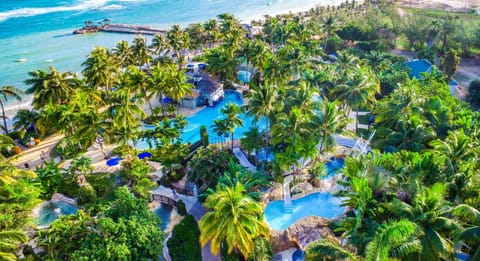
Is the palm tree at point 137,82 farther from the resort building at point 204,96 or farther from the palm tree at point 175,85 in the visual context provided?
the resort building at point 204,96

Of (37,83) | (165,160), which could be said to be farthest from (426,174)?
(37,83)

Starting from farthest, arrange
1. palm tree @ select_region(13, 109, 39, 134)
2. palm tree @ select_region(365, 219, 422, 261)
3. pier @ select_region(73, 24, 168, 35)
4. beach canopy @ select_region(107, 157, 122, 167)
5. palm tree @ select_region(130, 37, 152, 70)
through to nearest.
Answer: pier @ select_region(73, 24, 168, 35), palm tree @ select_region(130, 37, 152, 70), palm tree @ select_region(13, 109, 39, 134), beach canopy @ select_region(107, 157, 122, 167), palm tree @ select_region(365, 219, 422, 261)

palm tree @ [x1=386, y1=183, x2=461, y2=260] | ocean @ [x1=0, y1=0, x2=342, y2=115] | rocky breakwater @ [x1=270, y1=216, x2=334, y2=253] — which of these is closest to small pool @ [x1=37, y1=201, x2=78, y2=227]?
rocky breakwater @ [x1=270, y1=216, x2=334, y2=253]

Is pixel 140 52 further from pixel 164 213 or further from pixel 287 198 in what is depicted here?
pixel 287 198

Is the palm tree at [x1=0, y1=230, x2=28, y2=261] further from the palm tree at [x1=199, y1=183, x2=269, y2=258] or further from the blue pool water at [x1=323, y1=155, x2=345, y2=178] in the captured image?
the blue pool water at [x1=323, y1=155, x2=345, y2=178]

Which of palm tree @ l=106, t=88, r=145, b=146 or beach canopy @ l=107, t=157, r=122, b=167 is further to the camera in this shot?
beach canopy @ l=107, t=157, r=122, b=167

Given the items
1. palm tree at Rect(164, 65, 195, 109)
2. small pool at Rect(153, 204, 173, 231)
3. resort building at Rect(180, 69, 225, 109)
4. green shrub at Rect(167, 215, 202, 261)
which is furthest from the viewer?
resort building at Rect(180, 69, 225, 109)

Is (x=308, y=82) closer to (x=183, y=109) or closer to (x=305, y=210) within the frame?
(x=305, y=210)

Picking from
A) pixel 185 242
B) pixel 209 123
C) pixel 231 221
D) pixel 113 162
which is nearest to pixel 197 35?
pixel 209 123
